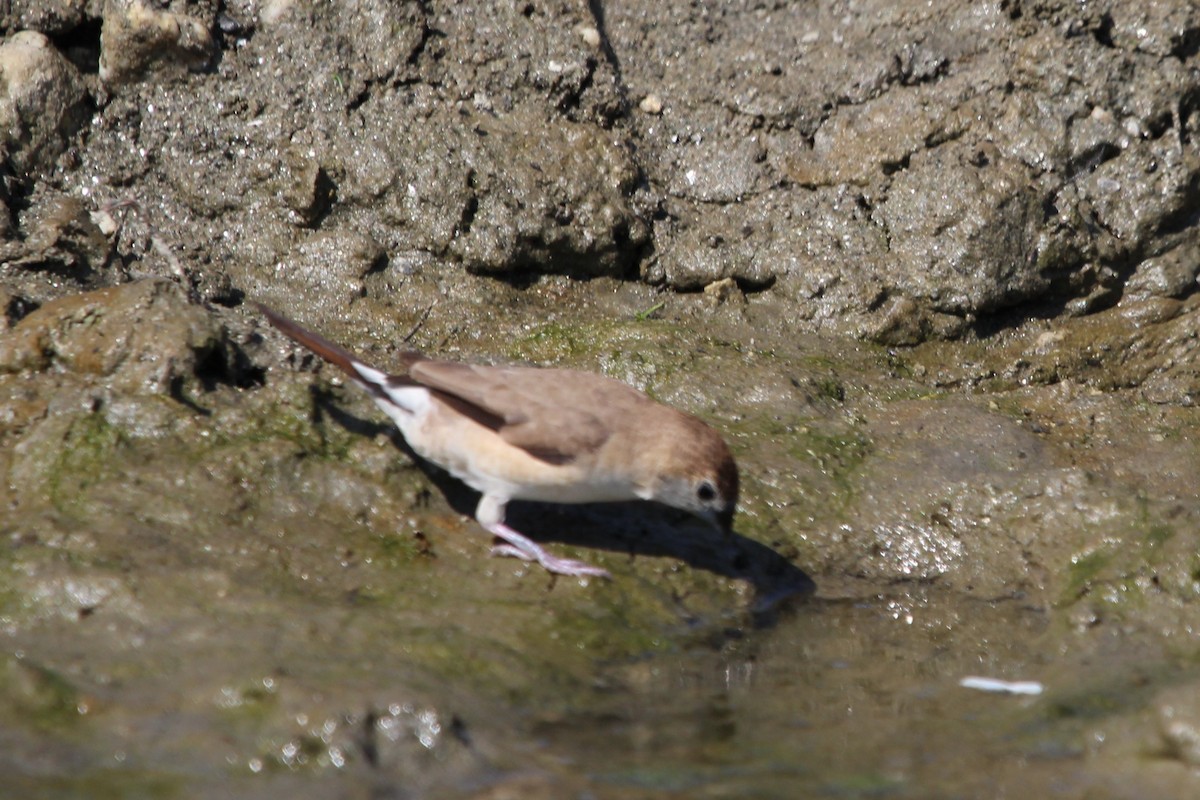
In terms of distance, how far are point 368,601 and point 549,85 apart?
383 cm

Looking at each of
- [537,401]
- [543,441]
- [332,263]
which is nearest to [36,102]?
[332,263]

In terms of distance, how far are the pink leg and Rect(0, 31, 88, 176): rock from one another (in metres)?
3.59

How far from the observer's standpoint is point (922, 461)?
5.86 metres

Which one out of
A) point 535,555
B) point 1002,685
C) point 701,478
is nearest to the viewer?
point 1002,685

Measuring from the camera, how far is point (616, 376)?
6301 mm

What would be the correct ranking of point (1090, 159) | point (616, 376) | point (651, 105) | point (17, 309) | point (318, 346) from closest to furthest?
point (318, 346) < point (17, 309) < point (616, 376) < point (1090, 159) < point (651, 105)

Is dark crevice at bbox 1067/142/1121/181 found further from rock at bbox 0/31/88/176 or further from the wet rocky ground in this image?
rock at bbox 0/31/88/176

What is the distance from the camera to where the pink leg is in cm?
494

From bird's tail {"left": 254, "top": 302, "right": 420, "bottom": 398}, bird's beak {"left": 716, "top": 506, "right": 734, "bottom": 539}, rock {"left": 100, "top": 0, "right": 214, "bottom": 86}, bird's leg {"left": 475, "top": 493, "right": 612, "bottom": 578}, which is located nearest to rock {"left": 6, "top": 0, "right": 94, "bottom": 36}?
rock {"left": 100, "top": 0, "right": 214, "bottom": 86}

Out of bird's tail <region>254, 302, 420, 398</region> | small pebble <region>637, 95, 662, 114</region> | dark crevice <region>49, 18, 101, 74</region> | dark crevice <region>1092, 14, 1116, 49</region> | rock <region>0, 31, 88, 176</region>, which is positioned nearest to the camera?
bird's tail <region>254, 302, 420, 398</region>

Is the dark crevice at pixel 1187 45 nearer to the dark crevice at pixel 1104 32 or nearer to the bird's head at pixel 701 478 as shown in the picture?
the dark crevice at pixel 1104 32

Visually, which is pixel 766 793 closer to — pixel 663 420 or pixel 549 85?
pixel 663 420

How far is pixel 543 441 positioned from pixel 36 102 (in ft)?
12.3

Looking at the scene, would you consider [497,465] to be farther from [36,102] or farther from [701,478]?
[36,102]
